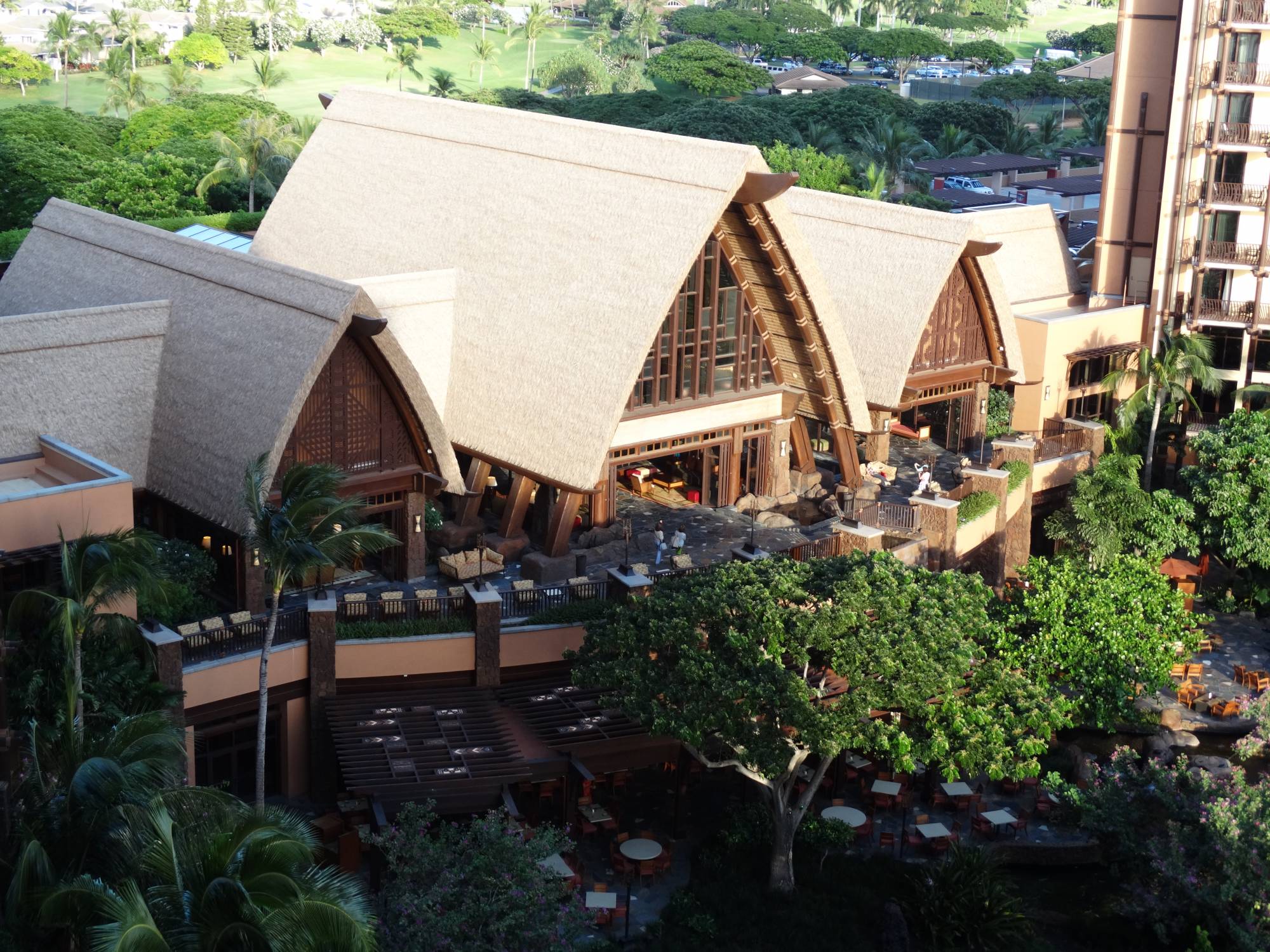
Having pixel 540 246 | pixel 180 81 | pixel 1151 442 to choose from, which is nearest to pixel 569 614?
pixel 540 246

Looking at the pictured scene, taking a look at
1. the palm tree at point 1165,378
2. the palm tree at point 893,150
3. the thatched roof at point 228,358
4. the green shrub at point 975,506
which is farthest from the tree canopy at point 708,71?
the thatched roof at point 228,358

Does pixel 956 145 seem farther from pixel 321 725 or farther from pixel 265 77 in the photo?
pixel 321 725

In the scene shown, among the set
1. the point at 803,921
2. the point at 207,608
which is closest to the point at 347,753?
the point at 207,608

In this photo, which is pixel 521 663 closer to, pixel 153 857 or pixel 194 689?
pixel 194 689

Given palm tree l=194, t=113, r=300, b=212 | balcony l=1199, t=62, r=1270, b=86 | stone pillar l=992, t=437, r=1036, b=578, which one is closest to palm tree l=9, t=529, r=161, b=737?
stone pillar l=992, t=437, r=1036, b=578

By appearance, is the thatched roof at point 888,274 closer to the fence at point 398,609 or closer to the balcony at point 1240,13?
the balcony at point 1240,13

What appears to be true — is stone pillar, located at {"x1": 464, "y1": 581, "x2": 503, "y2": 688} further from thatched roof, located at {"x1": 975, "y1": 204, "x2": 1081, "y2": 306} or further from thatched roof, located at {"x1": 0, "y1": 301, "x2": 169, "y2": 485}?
thatched roof, located at {"x1": 975, "y1": 204, "x2": 1081, "y2": 306}
